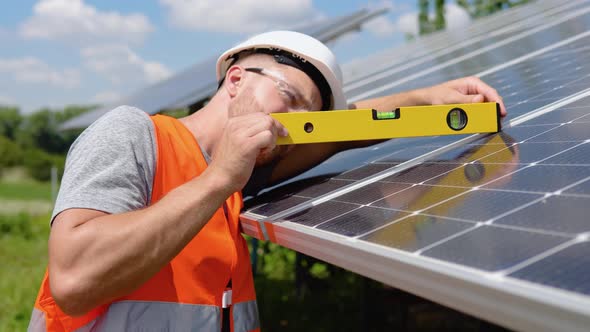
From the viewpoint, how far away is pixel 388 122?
8.52ft

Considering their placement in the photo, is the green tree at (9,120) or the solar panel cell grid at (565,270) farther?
the green tree at (9,120)

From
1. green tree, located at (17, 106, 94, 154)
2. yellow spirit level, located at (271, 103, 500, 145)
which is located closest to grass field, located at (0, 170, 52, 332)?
yellow spirit level, located at (271, 103, 500, 145)

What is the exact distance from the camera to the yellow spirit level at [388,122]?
8.25 ft

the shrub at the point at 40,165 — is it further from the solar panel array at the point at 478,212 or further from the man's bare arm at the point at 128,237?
the man's bare arm at the point at 128,237

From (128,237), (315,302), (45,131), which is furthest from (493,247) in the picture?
(45,131)

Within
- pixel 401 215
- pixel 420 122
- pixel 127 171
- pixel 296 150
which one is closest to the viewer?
pixel 401 215

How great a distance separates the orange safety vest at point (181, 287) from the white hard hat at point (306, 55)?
0.58 meters

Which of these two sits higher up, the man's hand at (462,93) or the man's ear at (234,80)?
the man's ear at (234,80)

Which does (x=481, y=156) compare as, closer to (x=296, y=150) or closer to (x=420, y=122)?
(x=420, y=122)

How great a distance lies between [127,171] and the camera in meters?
2.16

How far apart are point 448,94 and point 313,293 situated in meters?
4.84

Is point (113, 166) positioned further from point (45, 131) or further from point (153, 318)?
point (45, 131)

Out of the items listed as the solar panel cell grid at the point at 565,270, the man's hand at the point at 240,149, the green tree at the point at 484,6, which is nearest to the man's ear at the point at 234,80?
the man's hand at the point at 240,149

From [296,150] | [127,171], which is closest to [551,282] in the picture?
[127,171]
